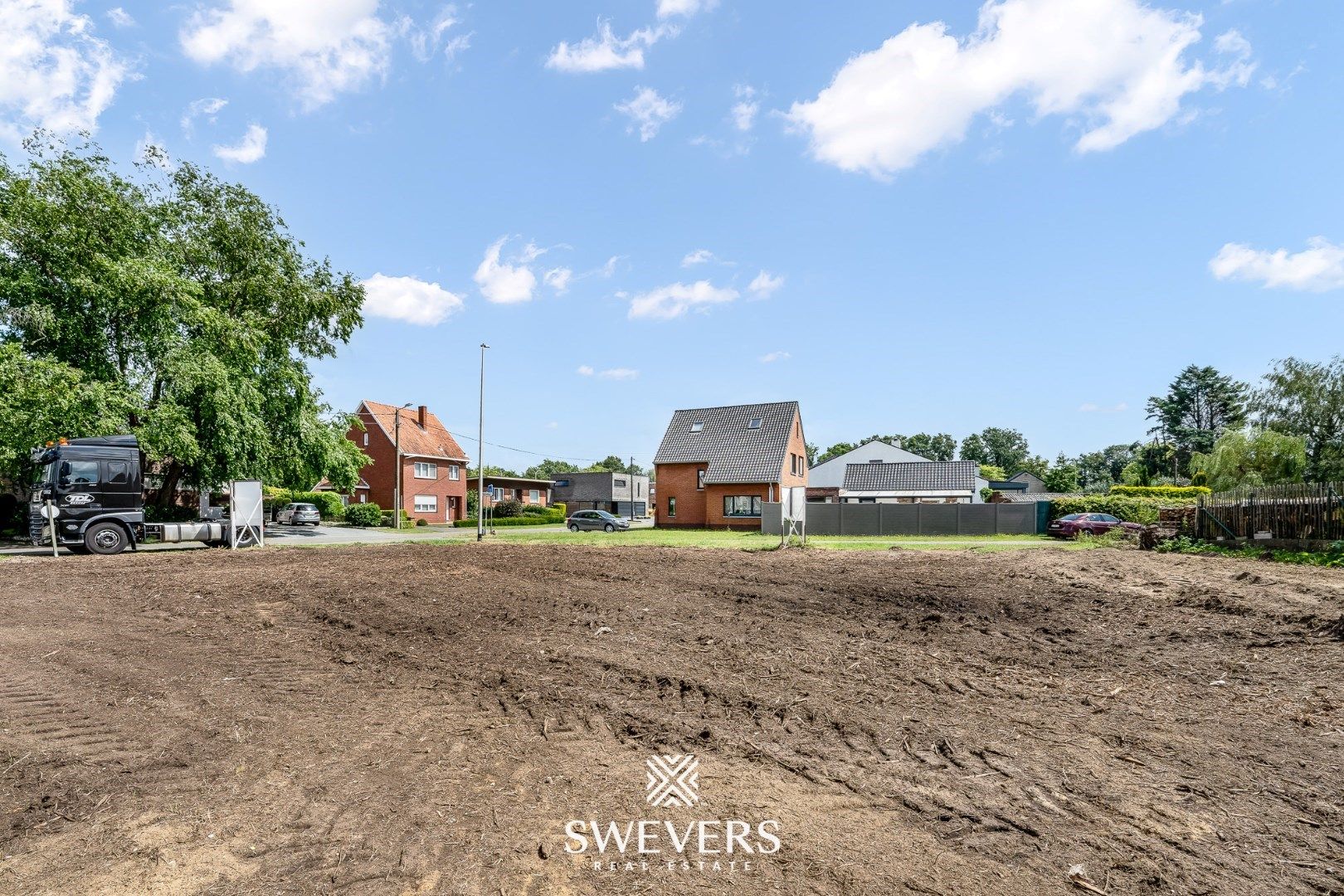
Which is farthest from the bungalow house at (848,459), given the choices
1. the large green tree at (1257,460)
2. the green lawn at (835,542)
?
the green lawn at (835,542)

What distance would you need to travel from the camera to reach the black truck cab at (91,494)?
18938 mm

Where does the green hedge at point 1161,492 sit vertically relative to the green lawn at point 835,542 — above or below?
above

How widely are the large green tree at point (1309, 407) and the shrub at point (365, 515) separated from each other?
53160 millimetres

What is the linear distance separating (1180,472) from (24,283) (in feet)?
310

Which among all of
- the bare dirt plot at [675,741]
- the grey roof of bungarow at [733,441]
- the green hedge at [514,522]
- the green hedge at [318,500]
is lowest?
the green hedge at [514,522]

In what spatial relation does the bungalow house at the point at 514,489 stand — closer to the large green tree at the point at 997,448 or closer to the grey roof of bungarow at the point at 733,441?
the grey roof of bungarow at the point at 733,441

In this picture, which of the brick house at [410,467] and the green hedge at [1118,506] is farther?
the brick house at [410,467]

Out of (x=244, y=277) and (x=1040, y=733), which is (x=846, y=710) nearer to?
(x=1040, y=733)

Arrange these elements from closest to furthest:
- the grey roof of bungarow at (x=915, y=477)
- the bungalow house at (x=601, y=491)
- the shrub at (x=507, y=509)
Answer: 1. the grey roof of bungarow at (x=915, y=477)
2. the shrub at (x=507, y=509)
3. the bungalow house at (x=601, y=491)

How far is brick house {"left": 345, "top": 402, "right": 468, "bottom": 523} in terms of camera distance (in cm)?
4962

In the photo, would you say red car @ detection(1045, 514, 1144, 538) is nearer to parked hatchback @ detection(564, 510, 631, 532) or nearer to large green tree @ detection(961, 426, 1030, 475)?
parked hatchback @ detection(564, 510, 631, 532)

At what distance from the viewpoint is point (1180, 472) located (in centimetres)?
7562

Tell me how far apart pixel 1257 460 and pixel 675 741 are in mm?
42383

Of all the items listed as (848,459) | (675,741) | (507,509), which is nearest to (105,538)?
(675,741)
